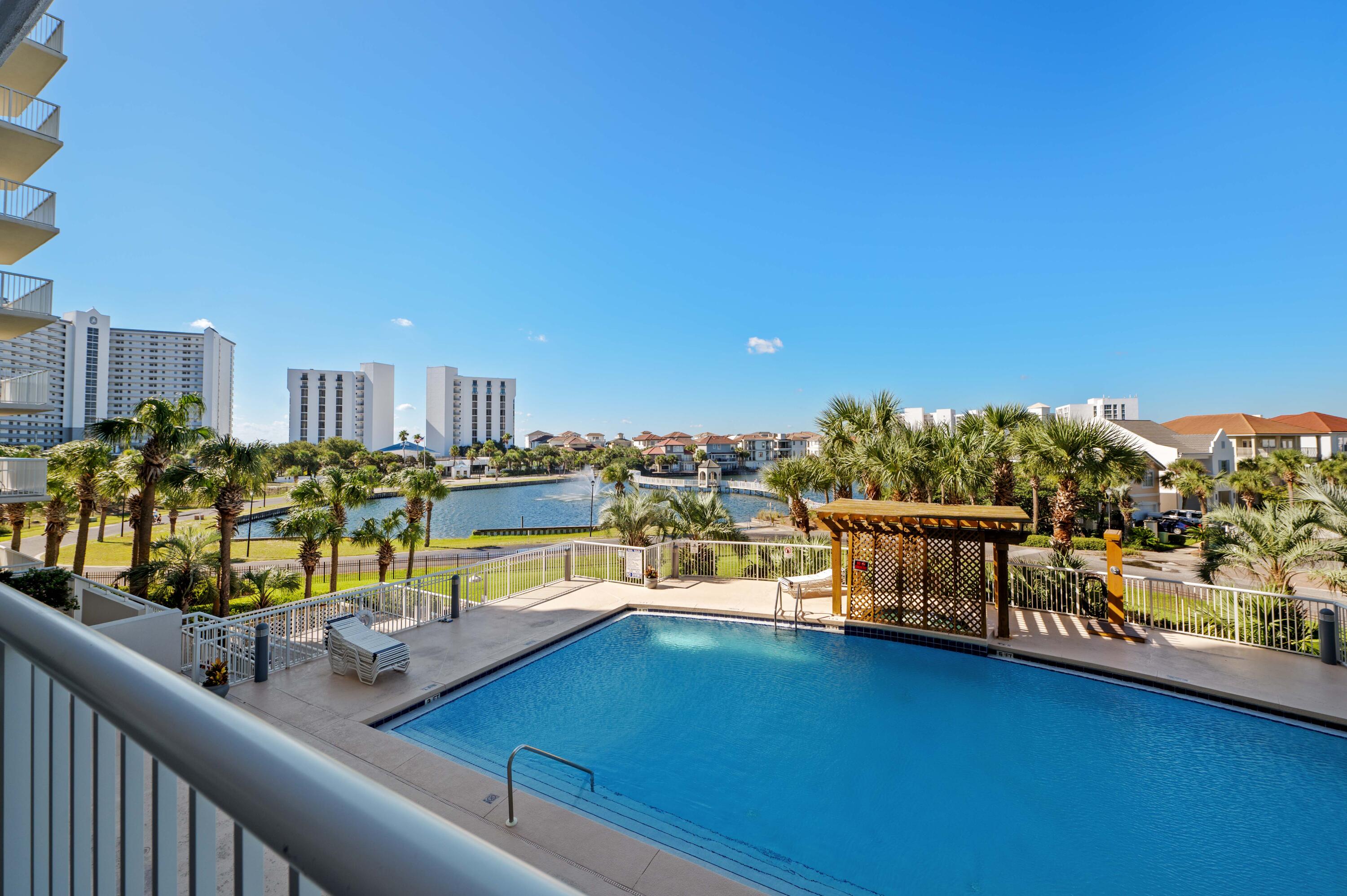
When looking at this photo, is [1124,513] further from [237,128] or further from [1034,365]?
[237,128]

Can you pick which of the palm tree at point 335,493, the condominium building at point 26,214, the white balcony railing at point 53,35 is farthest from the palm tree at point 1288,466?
the white balcony railing at point 53,35

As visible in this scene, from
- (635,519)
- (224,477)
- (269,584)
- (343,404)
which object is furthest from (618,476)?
(343,404)

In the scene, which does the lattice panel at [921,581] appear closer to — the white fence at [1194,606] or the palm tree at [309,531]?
the white fence at [1194,606]

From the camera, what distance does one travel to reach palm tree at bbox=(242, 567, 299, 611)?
1731 cm

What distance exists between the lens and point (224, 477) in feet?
51.3

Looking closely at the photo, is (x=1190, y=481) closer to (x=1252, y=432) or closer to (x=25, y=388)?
(x=1252, y=432)

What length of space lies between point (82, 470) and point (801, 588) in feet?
77.7

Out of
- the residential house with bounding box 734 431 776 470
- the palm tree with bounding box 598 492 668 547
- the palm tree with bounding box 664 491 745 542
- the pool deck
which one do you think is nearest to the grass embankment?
the palm tree with bounding box 598 492 668 547

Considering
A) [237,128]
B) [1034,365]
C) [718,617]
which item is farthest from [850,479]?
[1034,365]

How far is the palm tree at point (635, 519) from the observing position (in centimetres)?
1775

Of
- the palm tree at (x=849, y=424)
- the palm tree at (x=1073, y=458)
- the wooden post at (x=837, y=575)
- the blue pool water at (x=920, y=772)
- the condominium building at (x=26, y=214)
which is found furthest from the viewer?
the palm tree at (x=849, y=424)

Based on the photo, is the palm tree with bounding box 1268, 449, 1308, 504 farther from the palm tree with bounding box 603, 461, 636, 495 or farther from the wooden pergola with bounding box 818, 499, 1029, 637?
the palm tree with bounding box 603, 461, 636, 495

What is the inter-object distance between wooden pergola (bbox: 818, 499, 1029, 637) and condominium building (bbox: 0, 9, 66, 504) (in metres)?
17.1

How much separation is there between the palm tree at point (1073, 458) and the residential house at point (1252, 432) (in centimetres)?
4495
